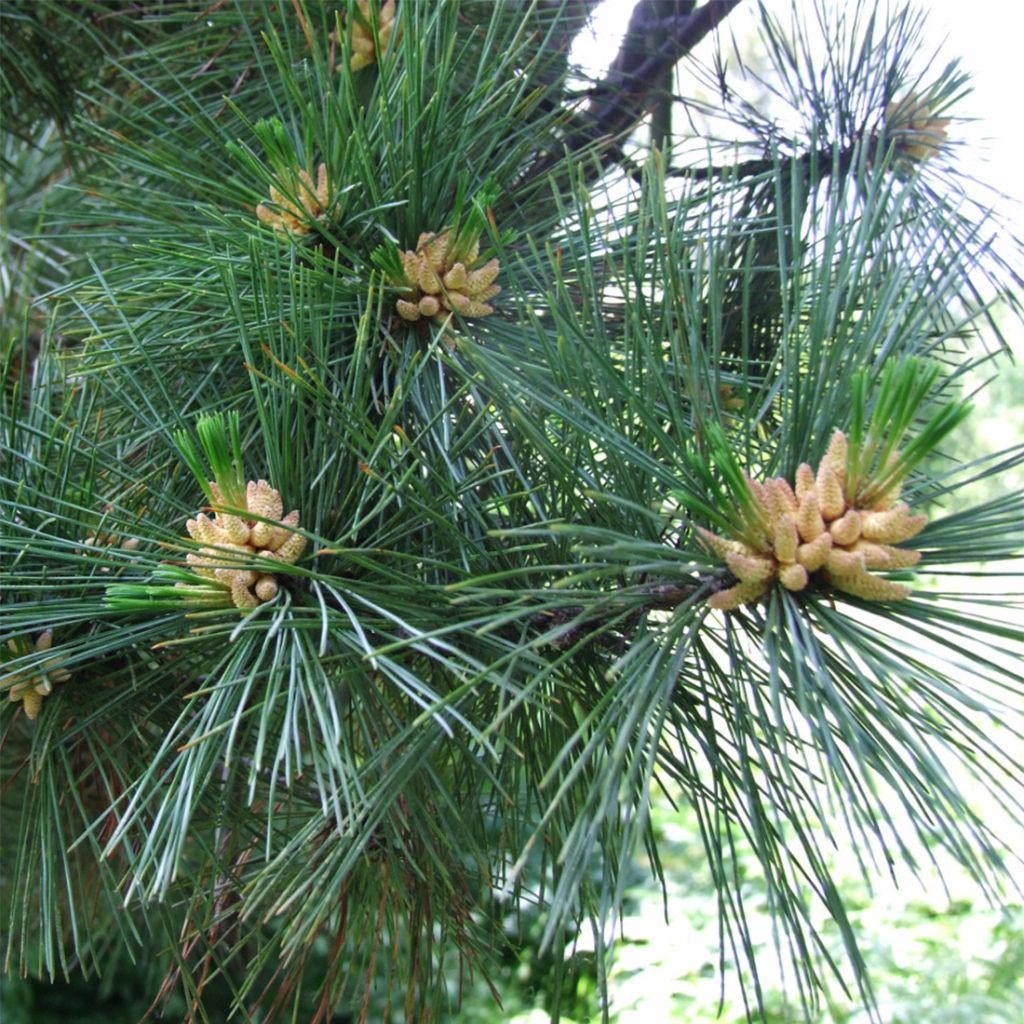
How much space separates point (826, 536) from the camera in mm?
357

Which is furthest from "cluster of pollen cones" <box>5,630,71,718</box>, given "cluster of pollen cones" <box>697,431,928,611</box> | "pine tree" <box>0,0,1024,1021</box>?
"cluster of pollen cones" <box>697,431,928,611</box>

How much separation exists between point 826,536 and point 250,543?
215mm

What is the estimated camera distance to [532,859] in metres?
1.68

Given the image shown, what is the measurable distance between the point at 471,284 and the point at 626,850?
10.8 inches

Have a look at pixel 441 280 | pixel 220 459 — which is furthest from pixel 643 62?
pixel 220 459

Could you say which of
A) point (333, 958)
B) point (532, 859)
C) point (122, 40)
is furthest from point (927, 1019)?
point (122, 40)

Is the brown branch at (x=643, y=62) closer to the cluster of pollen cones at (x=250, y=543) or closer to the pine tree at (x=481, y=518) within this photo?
the pine tree at (x=481, y=518)

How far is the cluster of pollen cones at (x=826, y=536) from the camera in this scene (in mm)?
353

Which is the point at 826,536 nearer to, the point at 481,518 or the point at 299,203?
the point at 481,518

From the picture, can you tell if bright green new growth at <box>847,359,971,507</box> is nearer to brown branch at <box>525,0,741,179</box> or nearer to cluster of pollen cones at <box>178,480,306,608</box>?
cluster of pollen cones at <box>178,480,306,608</box>

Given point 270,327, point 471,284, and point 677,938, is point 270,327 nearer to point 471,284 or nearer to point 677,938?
point 471,284

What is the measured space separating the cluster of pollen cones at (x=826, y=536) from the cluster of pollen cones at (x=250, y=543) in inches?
6.5

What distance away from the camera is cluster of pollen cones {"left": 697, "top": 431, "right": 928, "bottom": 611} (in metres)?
0.35

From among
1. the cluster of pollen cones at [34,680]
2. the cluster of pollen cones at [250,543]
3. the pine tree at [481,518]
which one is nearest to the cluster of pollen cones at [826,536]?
the pine tree at [481,518]
